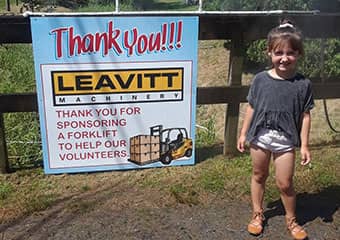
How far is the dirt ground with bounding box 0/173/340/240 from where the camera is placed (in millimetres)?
3164

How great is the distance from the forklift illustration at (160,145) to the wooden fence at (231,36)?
36 cm

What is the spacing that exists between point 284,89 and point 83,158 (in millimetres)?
1911

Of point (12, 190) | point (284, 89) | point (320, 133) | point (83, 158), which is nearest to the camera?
point (284, 89)

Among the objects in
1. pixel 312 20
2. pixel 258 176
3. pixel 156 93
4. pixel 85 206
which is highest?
pixel 312 20

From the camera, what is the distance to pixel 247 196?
3695 millimetres

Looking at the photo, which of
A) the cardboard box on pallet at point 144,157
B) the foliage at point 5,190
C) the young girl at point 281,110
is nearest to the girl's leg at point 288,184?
the young girl at point 281,110

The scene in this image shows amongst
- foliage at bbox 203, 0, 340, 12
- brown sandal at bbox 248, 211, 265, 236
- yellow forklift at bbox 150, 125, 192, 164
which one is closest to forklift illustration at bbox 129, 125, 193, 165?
yellow forklift at bbox 150, 125, 192, 164

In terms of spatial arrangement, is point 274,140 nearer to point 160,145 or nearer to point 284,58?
point 284,58

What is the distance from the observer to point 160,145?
13.4 feet

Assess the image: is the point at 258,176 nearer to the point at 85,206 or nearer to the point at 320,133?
the point at 85,206

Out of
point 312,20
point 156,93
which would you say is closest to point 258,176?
point 156,93

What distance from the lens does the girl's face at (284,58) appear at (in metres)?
2.77

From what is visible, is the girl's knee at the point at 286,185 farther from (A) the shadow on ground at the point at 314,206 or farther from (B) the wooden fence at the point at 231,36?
(B) the wooden fence at the point at 231,36

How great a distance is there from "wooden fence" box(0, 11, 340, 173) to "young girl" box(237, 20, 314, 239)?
3.62ft
